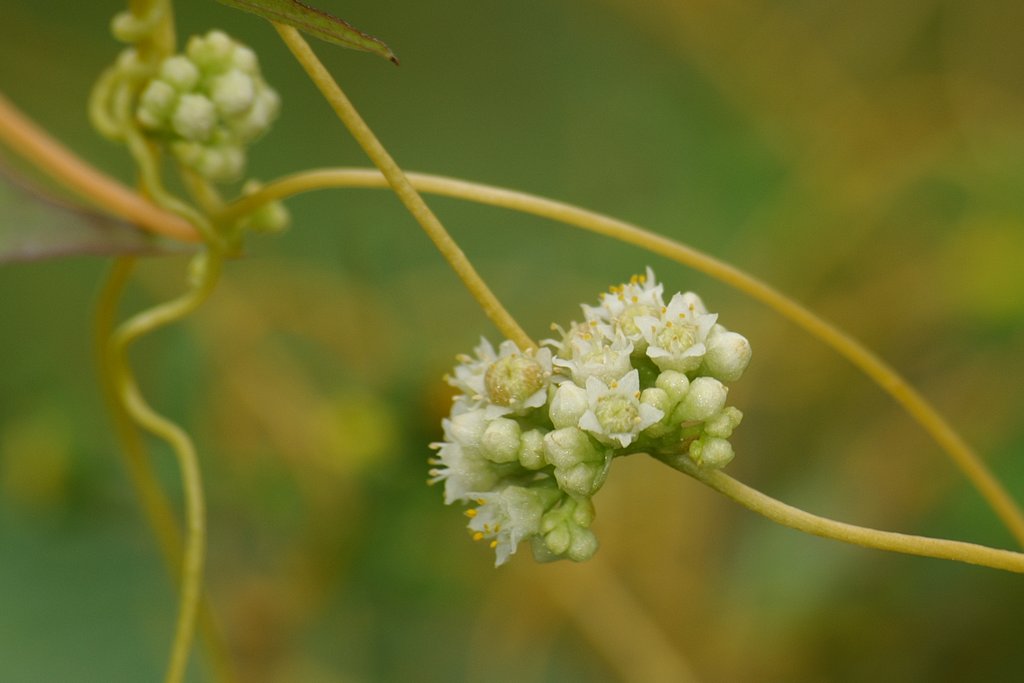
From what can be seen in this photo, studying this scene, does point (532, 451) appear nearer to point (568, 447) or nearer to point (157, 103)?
point (568, 447)

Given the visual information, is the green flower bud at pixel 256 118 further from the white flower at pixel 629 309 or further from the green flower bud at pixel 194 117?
the white flower at pixel 629 309

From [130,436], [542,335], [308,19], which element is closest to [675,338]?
[308,19]

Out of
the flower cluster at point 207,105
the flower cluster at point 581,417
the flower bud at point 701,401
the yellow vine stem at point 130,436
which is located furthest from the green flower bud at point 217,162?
the flower bud at point 701,401

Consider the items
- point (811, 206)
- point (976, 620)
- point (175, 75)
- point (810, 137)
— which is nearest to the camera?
point (175, 75)

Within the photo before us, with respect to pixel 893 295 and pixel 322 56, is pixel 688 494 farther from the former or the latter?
pixel 322 56

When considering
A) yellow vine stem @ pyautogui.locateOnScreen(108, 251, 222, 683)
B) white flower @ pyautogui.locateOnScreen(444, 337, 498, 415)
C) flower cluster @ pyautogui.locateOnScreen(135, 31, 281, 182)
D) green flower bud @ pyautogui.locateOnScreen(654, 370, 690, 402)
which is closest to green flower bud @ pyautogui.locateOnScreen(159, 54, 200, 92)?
flower cluster @ pyautogui.locateOnScreen(135, 31, 281, 182)

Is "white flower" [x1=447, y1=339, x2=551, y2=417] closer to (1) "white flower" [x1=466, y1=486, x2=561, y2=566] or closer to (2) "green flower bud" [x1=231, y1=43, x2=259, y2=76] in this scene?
(1) "white flower" [x1=466, y1=486, x2=561, y2=566]

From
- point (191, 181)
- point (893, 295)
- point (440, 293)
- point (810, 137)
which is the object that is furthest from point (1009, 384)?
point (191, 181)
